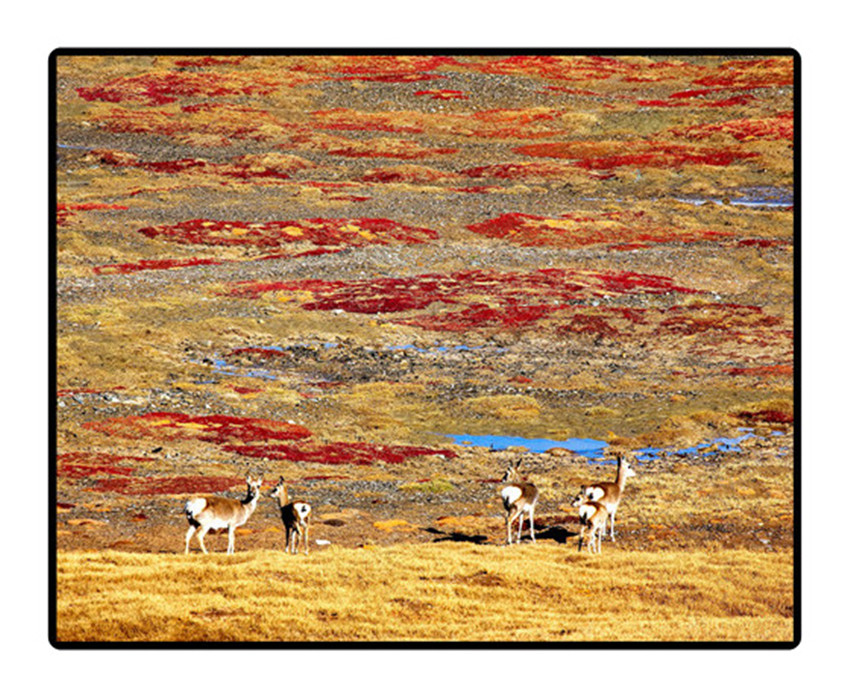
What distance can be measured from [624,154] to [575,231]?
546 inches

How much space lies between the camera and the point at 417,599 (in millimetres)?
17047

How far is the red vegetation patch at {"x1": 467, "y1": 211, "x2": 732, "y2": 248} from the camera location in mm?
47500

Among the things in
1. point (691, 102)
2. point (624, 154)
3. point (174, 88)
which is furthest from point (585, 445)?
point (691, 102)

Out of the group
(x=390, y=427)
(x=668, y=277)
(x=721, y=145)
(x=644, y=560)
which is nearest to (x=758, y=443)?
(x=644, y=560)

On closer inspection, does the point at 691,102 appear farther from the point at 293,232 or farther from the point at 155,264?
the point at 155,264

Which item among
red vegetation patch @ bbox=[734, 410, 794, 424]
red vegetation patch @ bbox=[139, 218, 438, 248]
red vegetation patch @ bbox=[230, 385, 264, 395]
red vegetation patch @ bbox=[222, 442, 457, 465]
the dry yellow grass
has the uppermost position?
red vegetation patch @ bbox=[139, 218, 438, 248]

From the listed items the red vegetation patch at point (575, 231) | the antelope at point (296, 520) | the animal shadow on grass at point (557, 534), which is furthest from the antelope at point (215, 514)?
the red vegetation patch at point (575, 231)

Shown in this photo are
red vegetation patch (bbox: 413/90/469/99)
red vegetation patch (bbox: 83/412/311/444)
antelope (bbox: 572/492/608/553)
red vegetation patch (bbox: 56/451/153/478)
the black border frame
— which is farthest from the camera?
red vegetation patch (bbox: 413/90/469/99)

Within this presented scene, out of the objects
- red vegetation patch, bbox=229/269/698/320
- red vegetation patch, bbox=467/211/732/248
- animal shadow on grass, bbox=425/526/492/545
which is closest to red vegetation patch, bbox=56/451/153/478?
animal shadow on grass, bbox=425/526/492/545

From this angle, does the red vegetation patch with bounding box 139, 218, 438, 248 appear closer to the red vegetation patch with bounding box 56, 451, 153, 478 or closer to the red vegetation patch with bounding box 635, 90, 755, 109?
the red vegetation patch with bounding box 635, 90, 755, 109

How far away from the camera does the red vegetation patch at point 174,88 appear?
149 feet

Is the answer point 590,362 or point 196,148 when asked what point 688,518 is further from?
point 196,148

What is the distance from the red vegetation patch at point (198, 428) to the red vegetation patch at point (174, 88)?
60.6 feet

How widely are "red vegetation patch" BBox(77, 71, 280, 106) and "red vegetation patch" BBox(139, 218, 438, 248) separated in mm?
6032
